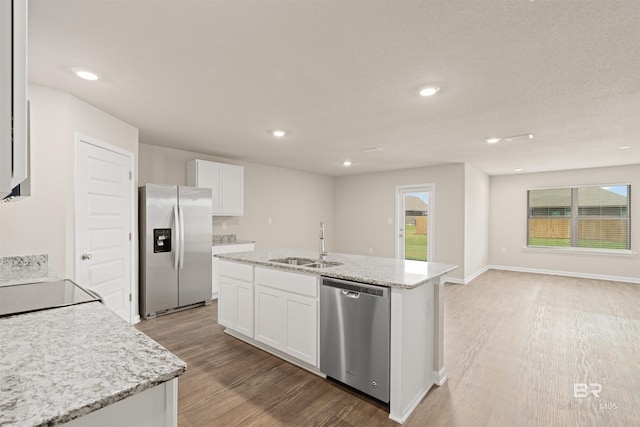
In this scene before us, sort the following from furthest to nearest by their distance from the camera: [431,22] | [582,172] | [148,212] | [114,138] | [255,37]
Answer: [582,172], [148,212], [114,138], [255,37], [431,22]

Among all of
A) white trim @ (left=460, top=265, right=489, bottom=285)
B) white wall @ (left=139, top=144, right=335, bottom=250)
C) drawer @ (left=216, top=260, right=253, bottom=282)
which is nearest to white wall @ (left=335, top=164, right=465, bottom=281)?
white trim @ (left=460, top=265, right=489, bottom=285)

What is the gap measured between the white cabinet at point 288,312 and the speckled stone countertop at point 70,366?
147 cm

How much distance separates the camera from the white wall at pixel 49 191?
7.72 ft

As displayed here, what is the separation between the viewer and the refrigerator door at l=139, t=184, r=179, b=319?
12.4 ft

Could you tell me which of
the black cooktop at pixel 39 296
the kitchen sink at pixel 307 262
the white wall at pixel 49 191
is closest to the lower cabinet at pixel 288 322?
the kitchen sink at pixel 307 262

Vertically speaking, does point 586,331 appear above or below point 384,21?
below

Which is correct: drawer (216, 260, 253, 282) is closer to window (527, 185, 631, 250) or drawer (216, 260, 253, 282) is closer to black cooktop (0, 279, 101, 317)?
black cooktop (0, 279, 101, 317)

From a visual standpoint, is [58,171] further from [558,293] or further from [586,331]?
[558,293]

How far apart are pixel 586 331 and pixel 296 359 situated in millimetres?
3359

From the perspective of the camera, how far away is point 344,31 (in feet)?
5.57

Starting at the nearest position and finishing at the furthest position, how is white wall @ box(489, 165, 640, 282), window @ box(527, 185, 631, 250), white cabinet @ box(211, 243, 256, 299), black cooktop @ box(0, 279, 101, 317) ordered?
black cooktop @ box(0, 279, 101, 317), white cabinet @ box(211, 243, 256, 299), white wall @ box(489, 165, 640, 282), window @ box(527, 185, 631, 250)

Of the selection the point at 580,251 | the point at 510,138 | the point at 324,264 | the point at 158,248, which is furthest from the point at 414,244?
the point at 158,248

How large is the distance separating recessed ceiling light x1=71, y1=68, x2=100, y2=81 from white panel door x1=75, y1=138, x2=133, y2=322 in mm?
713

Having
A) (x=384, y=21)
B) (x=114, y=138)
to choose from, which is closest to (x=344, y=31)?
(x=384, y=21)
